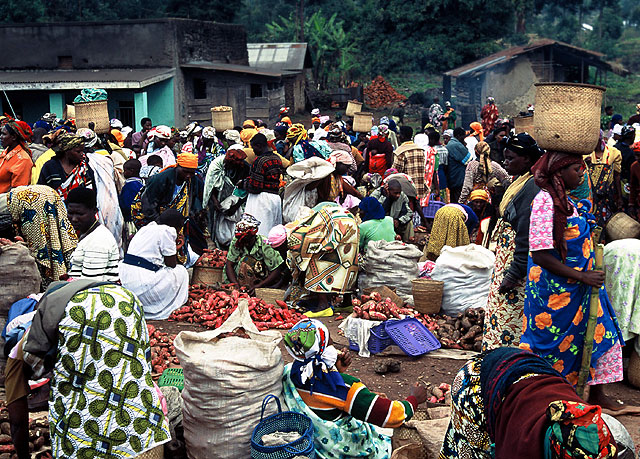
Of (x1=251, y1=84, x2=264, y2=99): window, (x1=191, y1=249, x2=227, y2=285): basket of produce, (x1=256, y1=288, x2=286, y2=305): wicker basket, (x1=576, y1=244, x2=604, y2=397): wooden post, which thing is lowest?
(x1=256, y1=288, x2=286, y2=305): wicker basket

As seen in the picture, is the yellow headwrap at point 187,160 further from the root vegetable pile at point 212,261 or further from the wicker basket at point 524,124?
the wicker basket at point 524,124

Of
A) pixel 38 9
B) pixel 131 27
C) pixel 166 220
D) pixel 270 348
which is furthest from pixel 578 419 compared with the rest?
pixel 38 9

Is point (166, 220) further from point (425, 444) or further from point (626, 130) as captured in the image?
point (626, 130)

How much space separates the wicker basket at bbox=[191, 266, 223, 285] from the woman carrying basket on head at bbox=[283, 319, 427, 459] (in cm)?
415

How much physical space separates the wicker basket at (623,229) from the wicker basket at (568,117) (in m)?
1.42

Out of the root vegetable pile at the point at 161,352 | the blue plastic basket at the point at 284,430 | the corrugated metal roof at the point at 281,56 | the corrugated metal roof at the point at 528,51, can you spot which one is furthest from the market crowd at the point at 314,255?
the corrugated metal roof at the point at 281,56

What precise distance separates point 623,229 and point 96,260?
3.79 m

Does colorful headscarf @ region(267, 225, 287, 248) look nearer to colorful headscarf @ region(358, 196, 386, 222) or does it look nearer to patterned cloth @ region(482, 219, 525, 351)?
colorful headscarf @ region(358, 196, 386, 222)

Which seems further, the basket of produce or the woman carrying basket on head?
the basket of produce

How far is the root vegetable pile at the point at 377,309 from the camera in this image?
6395 millimetres

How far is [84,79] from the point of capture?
767 inches

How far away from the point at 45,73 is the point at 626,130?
1771 centimetres

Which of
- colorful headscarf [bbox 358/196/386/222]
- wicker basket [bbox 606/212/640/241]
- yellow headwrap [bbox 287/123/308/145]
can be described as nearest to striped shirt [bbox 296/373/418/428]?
wicker basket [bbox 606/212/640/241]

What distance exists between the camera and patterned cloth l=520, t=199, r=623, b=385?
4.14 metres
